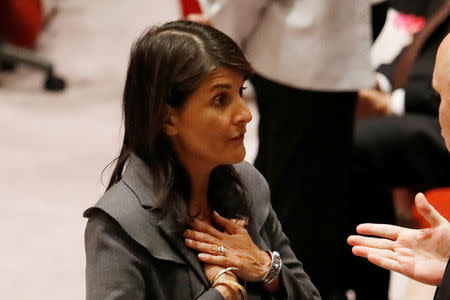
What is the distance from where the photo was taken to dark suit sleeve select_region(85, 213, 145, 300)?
1.28 meters

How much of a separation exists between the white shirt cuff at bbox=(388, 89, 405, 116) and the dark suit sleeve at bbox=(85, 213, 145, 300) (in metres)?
1.86

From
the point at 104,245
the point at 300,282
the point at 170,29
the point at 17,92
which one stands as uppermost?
the point at 170,29

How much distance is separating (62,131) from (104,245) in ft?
9.17

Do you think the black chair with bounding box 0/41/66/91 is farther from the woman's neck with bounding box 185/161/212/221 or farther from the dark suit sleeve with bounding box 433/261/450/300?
the dark suit sleeve with bounding box 433/261/450/300

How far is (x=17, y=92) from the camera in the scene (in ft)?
14.7

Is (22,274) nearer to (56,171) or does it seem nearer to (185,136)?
(56,171)

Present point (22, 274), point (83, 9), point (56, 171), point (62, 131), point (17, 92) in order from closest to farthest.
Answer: point (22, 274), point (56, 171), point (62, 131), point (17, 92), point (83, 9)

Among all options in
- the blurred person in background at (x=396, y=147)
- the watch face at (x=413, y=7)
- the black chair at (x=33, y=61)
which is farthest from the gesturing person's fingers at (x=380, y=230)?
the black chair at (x=33, y=61)

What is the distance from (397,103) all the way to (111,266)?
6.30 ft

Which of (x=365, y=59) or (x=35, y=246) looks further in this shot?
(x=35, y=246)

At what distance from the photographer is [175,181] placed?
1.36m

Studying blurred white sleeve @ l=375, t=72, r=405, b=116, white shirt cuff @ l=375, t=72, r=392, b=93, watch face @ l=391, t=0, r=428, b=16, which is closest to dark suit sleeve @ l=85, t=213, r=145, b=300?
blurred white sleeve @ l=375, t=72, r=405, b=116

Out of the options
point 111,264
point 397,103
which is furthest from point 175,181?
point 397,103

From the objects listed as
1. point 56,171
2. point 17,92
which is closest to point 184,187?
point 56,171
